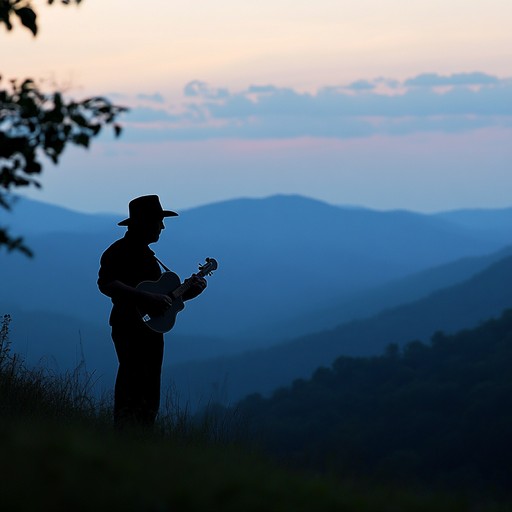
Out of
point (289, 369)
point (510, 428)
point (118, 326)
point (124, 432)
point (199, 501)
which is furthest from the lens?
point (289, 369)

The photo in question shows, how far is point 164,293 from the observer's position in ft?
23.0

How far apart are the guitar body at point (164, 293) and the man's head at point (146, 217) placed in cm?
31

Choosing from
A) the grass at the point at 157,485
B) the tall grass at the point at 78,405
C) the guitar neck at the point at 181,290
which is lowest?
the grass at the point at 157,485

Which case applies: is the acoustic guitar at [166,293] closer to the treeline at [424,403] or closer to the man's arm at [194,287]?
the man's arm at [194,287]

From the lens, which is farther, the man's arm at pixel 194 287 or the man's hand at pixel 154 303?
the man's arm at pixel 194 287

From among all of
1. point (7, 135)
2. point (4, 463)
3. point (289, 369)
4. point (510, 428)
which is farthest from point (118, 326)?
point (289, 369)

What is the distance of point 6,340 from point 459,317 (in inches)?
7468

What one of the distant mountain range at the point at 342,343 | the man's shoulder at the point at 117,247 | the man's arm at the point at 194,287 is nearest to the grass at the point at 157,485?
the man's arm at the point at 194,287

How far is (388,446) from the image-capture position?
292 ft

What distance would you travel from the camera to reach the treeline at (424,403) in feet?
270

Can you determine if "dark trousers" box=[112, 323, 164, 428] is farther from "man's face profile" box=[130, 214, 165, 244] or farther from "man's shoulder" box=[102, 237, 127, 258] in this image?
"man's face profile" box=[130, 214, 165, 244]

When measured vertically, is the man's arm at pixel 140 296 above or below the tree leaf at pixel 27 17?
below

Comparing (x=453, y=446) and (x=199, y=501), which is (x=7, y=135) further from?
(x=453, y=446)

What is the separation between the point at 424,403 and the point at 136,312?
Result: 96748 millimetres
